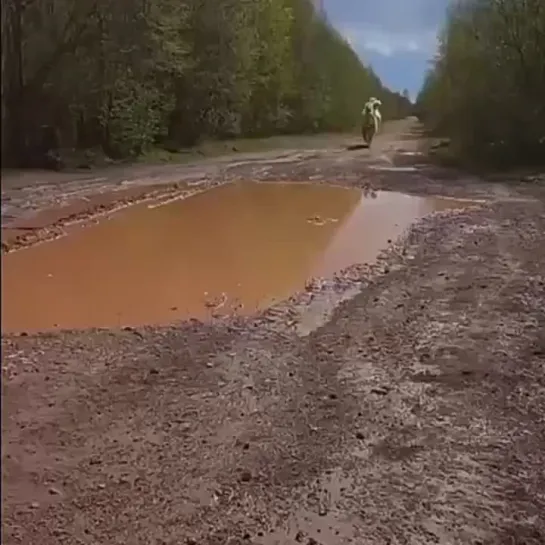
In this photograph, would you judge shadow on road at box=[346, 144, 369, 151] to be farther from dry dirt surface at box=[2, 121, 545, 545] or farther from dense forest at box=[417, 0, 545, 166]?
dry dirt surface at box=[2, 121, 545, 545]

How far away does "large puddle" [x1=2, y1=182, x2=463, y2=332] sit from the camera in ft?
25.4

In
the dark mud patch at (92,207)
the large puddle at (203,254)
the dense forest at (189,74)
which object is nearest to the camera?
the large puddle at (203,254)

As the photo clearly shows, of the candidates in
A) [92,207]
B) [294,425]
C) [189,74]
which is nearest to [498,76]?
[189,74]

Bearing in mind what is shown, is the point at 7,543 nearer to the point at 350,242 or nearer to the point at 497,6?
the point at 350,242

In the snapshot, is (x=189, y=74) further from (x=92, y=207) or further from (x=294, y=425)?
(x=294, y=425)

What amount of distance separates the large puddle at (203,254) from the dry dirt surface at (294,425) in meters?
0.63

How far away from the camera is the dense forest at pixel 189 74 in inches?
690

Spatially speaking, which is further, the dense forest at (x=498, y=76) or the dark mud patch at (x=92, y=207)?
the dense forest at (x=498, y=76)

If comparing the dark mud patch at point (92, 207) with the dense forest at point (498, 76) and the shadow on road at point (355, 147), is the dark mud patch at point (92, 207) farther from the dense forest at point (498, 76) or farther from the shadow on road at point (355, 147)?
the shadow on road at point (355, 147)

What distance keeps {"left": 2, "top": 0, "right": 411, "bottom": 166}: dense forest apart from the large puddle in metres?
2.15

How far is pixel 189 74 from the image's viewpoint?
25406 mm

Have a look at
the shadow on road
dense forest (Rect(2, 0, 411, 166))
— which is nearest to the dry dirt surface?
dense forest (Rect(2, 0, 411, 166))

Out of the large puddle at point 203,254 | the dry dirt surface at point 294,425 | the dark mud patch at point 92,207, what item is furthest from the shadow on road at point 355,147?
the dry dirt surface at point 294,425

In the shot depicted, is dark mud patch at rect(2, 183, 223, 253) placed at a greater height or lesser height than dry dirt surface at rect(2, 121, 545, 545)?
lesser
